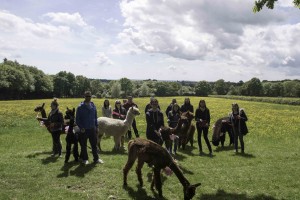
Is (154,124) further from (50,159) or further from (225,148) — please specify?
(225,148)

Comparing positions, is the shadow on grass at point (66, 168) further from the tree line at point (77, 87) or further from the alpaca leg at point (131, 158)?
the tree line at point (77, 87)

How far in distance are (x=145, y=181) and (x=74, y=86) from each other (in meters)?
114

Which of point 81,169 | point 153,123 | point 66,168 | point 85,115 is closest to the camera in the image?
point 81,169

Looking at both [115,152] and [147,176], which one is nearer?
[147,176]

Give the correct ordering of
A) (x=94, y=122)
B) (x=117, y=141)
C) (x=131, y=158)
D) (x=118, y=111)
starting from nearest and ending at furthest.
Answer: (x=131, y=158) < (x=94, y=122) < (x=117, y=141) < (x=118, y=111)

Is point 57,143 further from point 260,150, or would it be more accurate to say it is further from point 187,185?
point 260,150

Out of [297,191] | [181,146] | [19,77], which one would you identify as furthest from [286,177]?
[19,77]

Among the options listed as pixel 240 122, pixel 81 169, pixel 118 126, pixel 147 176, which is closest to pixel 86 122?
pixel 81 169

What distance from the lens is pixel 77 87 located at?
122875 millimetres

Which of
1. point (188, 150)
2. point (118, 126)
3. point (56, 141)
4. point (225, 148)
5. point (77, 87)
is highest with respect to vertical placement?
point (77, 87)

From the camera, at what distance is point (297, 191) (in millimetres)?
9805

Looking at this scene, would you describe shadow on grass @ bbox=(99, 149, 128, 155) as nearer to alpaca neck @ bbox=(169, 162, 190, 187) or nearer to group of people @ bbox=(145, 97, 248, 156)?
group of people @ bbox=(145, 97, 248, 156)

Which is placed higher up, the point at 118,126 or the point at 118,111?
the point at 118,111

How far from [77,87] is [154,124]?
4499 inches
